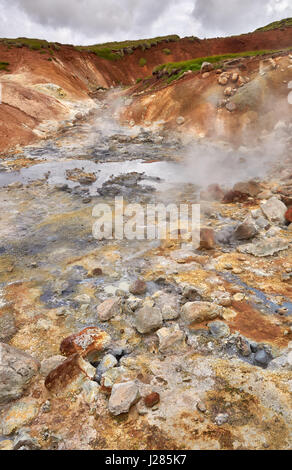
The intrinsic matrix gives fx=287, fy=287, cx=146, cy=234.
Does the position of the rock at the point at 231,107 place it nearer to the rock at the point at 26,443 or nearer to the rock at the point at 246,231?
Result: the rock at the point at 246,231

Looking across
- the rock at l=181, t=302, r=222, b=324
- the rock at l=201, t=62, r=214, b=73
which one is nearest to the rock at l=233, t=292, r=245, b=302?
the rock at l=181, t=302, r=222, b=324

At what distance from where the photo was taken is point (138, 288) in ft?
16.8

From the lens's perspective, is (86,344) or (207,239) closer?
(86,344)

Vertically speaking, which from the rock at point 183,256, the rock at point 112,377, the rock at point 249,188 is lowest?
the rock at point 112,377

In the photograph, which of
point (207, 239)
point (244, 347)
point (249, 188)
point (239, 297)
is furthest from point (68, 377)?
point (249, 188)

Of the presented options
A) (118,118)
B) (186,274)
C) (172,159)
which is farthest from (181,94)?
(186,274)

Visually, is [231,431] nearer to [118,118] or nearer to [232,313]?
[232,313]

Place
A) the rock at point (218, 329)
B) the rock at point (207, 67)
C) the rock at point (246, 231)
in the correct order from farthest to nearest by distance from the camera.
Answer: the rock at point (207, 67) → the rock at point (246, 231) → the rock at point (218, 329)

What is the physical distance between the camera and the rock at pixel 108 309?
4.50 m

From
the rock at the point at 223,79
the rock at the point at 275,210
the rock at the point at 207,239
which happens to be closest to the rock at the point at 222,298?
the rock at the point at 207,239

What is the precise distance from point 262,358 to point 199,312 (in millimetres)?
1024

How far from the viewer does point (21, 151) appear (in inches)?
619

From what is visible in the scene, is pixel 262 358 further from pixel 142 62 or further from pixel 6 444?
pixel 142 62

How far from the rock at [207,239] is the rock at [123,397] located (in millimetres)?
3959
